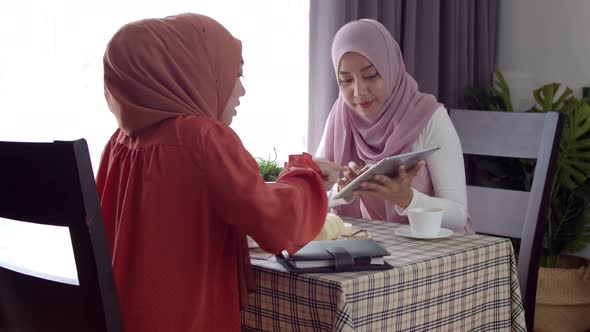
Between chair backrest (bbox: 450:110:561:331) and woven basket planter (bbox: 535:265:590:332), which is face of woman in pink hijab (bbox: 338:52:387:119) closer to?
chair backrest (bbox: 450:110:561:331)

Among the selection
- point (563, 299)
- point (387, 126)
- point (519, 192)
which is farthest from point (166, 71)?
point (563, 299)

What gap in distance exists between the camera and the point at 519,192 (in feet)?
7.26

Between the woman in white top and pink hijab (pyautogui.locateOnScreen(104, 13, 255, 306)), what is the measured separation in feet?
2.50

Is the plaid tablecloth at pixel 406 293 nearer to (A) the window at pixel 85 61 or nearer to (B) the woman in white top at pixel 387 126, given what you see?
(B) the woman in white top at pixel 387 126

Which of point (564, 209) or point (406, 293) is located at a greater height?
point (406, 293)

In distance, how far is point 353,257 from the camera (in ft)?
4.75

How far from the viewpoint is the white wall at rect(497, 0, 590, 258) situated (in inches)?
132

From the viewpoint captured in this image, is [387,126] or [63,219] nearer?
[63,219]

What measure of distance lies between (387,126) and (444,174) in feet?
0.86

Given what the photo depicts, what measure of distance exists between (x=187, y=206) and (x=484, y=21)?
2516mm

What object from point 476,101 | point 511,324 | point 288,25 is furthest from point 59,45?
point 476,101

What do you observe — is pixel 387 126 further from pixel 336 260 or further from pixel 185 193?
pixel 185 193

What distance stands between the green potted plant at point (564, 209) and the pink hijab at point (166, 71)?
1.98 m

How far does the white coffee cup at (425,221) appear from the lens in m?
1.74
